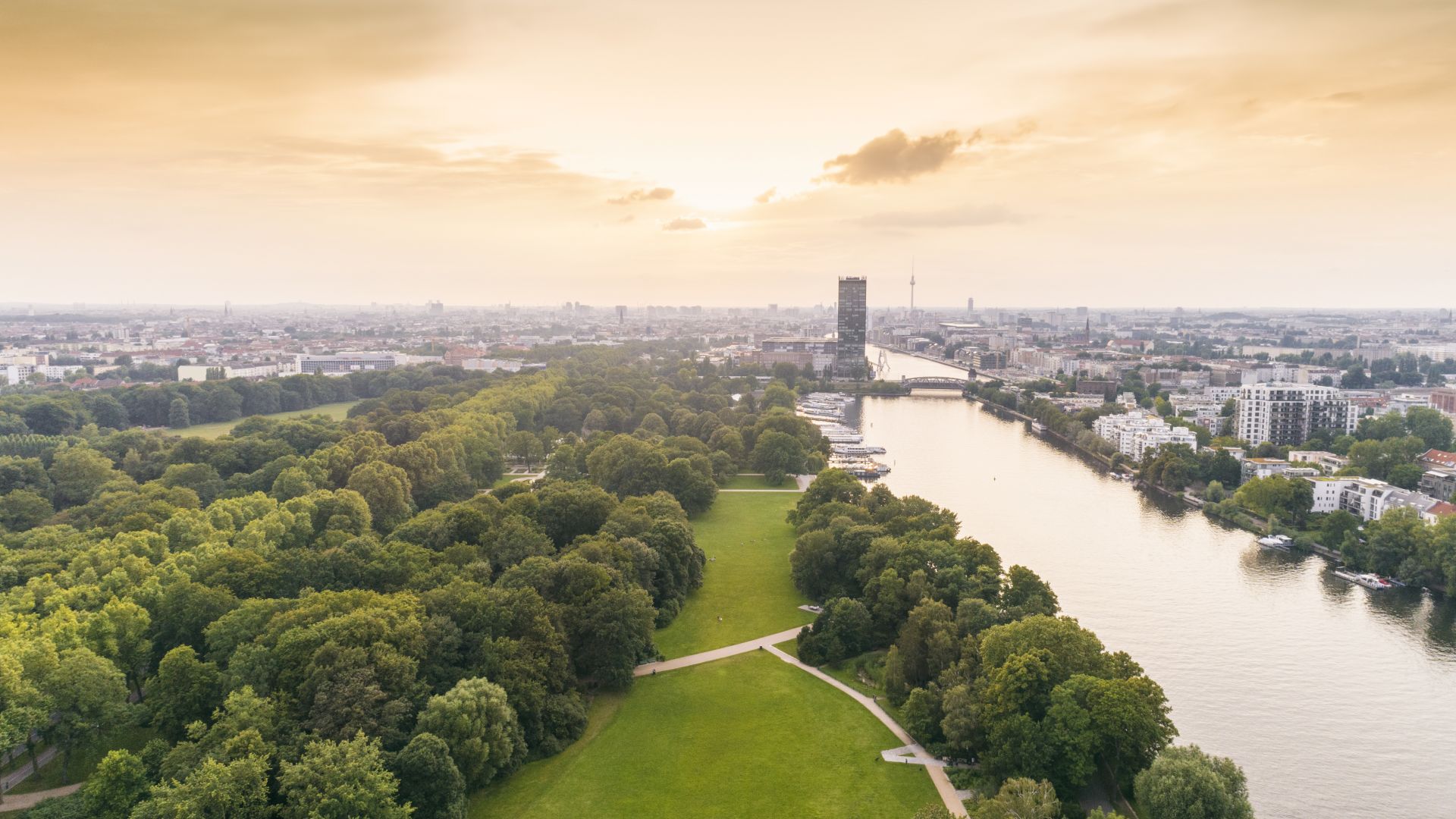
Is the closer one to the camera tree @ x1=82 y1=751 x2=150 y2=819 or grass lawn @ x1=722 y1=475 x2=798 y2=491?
tree @ x1=82 y1=751 x2=150 y2=819

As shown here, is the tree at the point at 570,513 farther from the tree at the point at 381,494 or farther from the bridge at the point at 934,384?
the bridge at the point at 934,384

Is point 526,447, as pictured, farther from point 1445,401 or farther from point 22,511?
point 1445,401

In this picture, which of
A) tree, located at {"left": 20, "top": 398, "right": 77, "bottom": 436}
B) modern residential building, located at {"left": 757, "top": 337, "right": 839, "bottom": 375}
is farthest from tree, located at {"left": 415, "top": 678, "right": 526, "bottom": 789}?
modern residential building, located at {"left": 757, "top": 337, "right": 839, "bottom": 375}

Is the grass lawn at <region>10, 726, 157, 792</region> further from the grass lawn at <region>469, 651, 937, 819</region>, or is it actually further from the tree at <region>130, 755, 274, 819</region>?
the grass lawn at <region>469, 651, 937, 819</region>

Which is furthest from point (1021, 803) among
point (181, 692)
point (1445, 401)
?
point (1445, 401)

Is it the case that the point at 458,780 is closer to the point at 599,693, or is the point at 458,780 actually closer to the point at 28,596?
the point at 599,693

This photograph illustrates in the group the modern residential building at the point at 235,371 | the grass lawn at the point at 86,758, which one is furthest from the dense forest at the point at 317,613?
the modern residential building at the point at 235,371
